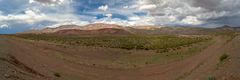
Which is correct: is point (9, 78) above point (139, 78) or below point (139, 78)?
above

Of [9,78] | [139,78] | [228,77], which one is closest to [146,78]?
[139,78]

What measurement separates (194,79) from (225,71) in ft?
10.4

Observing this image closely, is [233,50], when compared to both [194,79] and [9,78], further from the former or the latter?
[9,78]

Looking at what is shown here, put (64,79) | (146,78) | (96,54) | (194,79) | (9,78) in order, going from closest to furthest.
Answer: (9,78) → (194,79) → (64,79) → (146,78) → (96,54)

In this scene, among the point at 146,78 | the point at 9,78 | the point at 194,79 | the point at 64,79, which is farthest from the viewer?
the point at 146,78

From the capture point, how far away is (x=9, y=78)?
671 inches

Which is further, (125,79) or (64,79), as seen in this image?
(125,79)

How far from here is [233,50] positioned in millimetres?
23078

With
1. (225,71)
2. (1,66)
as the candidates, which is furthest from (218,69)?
(1,66)

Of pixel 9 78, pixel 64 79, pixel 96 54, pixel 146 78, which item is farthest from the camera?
pixel 96 54

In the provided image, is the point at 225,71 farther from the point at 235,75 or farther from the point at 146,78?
the point at 146,78

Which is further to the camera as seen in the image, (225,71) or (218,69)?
(218,69)

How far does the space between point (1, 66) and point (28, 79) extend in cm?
170

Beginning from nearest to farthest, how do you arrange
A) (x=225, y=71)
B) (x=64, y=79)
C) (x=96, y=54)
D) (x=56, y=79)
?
1. (x=225, y=71)
2. (x=56, y=79)
3. (x=64, y=79)
4. (x=96, y=54)
